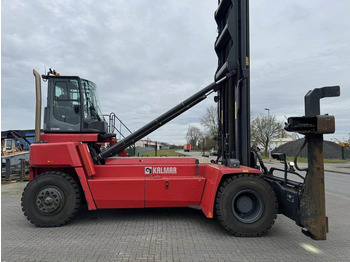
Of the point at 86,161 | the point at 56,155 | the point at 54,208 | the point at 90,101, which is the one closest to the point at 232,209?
the point at 86,161

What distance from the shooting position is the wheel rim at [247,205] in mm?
5242

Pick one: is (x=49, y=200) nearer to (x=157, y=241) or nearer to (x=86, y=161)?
(x=86, y=161)

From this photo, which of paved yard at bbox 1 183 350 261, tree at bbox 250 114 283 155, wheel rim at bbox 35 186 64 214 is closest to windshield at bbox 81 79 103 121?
wheel rim at bbox 35 186 64 214

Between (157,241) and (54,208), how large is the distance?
92.5 inches

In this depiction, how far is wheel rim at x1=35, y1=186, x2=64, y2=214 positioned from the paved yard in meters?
0.41

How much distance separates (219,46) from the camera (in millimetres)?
7031

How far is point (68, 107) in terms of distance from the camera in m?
6.35

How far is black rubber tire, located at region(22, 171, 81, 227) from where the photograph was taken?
18.5ft

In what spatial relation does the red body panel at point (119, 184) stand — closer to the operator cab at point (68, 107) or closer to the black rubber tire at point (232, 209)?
the black rubber tire at point (232, 209)

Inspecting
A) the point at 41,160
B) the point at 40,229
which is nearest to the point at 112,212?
the point at 40,229

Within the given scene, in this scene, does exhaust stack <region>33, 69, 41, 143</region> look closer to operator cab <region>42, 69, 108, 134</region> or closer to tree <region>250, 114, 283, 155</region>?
A: operator cab <region>42, 69, 108, 134</region>

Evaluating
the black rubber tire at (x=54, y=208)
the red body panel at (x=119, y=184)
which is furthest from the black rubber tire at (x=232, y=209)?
the black rubber tire at (x=54, y=208)

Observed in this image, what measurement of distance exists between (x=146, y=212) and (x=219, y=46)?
4.62m

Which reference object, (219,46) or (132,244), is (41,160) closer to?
(132,244)
